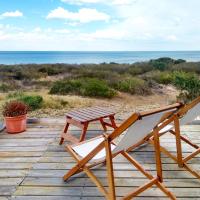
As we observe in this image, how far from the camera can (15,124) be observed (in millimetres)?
4191

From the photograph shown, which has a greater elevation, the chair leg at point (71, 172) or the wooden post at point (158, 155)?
the wooden post at point (158, 155)

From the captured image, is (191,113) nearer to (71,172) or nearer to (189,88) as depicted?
(71,172)

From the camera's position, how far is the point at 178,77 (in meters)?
9.37

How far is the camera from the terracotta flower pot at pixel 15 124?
4184 millimetres

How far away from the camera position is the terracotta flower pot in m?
4.18

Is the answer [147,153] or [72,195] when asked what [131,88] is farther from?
[72,195]

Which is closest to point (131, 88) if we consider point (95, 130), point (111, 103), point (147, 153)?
point (111, 103)

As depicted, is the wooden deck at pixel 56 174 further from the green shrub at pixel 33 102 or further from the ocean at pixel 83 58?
the ocean at pixel 83 58

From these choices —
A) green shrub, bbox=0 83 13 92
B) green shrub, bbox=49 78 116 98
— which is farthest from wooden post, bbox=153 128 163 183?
green shrub, bbox=0 83 13 92

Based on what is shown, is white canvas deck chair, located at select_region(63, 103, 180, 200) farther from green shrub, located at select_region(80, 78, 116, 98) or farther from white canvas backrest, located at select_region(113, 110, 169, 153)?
green shrub, located at select_region(80, 78, 116, 98)

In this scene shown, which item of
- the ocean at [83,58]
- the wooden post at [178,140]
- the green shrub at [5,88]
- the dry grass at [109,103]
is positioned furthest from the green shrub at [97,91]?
the ocean at [83,58]

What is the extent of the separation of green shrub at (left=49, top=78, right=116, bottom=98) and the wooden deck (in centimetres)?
599

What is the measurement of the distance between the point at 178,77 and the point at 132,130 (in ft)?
25.3

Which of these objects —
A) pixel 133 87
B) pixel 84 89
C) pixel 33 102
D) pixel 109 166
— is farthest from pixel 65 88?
pixel 109 166
